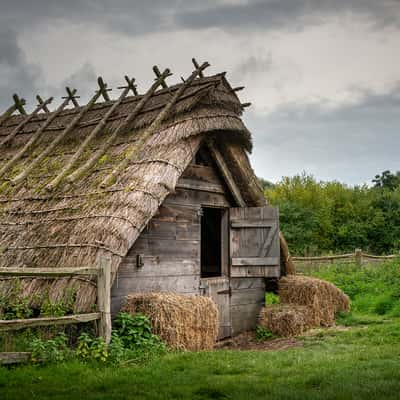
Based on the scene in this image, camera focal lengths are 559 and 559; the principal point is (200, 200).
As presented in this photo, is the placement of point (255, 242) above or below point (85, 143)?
below

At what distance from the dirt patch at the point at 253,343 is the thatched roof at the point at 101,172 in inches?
116

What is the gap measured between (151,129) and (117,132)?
3.48 ft

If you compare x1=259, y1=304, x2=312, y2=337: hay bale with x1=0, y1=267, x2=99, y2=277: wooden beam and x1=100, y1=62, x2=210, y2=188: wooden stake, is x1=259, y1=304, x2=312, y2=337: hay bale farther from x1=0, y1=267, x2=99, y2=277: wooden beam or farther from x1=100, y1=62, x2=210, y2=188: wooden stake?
x1=0, y1=267, x2=99, y2=277: wooden beam

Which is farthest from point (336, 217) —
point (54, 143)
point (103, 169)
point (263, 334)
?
point (103, 169)

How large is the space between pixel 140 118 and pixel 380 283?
29.7ft

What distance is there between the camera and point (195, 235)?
10969 mm

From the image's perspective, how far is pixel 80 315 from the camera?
744cm

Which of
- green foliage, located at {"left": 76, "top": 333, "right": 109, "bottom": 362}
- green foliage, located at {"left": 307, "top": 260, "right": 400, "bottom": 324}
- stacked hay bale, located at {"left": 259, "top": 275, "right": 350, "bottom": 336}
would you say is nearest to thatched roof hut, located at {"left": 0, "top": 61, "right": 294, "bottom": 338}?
green foliage, located at {"left": 76, "top": 333, "right": 109, "bottom": 362}

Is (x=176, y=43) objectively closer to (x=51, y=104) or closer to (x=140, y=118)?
(x=51, y=104)

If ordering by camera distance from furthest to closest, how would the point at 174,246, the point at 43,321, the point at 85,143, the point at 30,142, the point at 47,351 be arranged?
the point at 30,142 → the point at 85,143 → the point at 174,246 → the point at 47,351 → the point at 43,321

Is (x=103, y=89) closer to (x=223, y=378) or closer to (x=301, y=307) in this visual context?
(x=301, y=307)

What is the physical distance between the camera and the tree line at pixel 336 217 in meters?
32.3

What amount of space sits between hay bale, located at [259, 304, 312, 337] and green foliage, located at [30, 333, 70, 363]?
5.29 meters

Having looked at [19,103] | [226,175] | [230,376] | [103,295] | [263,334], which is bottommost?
[263,334]
